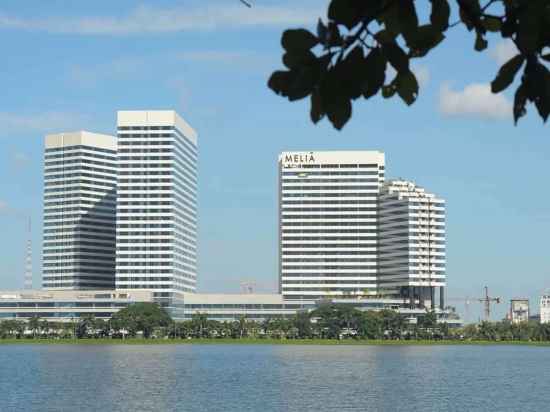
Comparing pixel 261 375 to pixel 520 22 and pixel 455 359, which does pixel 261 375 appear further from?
pixel 520 22

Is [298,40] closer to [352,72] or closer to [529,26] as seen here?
[352,72]

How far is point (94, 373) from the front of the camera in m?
136

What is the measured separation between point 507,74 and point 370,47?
0.82 meters

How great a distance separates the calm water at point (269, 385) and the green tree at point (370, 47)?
84061 millimetres

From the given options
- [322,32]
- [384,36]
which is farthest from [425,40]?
[322,32]

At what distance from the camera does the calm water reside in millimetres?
93000

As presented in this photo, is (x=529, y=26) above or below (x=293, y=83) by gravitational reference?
above

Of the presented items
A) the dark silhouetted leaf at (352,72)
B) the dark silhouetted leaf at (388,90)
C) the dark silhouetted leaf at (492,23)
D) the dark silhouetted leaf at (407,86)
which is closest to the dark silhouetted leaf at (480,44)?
the dark silhouetted leaf at (492,23)

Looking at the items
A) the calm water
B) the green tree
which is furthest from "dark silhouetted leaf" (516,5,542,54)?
the calm water

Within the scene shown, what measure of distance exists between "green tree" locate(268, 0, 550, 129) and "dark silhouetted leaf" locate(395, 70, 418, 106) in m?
0.05

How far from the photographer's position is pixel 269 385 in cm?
11462

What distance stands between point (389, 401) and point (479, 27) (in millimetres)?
93622

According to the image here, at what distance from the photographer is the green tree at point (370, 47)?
4.85 metres

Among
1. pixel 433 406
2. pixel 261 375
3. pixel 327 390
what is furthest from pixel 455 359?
pixel 433 406
